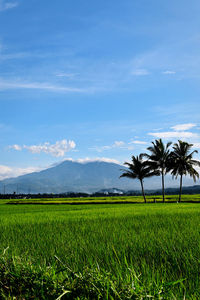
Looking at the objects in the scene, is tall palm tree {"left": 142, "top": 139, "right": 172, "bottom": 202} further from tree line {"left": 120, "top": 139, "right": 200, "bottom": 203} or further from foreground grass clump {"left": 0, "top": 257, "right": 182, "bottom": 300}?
foreground grass clump {"left": 0, "top": 257, "right": 182, "bottom": 300}

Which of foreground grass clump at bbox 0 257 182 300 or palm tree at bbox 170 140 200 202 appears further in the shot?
palm tree at bbox 170 140 200 202

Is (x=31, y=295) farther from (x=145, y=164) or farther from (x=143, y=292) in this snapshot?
(x=145, y=164)

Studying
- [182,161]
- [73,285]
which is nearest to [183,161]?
[182,161]

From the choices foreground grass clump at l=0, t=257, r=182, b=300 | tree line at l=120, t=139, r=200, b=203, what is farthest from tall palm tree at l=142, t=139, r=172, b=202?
foreground grass clump at l=0, t=257, r=182, b=300

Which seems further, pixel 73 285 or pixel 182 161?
pixel 182 161

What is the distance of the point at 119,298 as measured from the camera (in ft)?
4.00

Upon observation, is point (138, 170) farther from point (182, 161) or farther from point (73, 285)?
point (73, 285)

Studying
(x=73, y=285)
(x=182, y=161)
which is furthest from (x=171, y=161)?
(x=73, y=285)

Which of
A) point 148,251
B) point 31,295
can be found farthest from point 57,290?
point 148,251

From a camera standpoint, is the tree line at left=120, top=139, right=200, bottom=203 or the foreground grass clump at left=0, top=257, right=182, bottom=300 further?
the tree line at left=120, top=139, right=200, bottom=203

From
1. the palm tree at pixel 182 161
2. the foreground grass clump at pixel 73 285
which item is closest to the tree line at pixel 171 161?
the palm tree at pixel 182 161

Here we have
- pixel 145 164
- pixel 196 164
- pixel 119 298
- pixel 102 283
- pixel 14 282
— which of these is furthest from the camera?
pixel 145 164

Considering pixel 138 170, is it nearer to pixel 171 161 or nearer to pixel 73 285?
pixel 171 161

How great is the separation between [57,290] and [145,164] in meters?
45.7
